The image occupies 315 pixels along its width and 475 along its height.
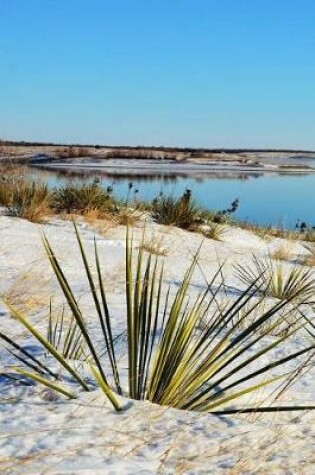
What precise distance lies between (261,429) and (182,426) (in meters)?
0.22

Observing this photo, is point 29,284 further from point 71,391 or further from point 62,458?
point 62,458

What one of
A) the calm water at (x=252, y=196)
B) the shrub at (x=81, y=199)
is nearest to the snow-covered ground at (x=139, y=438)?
the shrub at (x=81, y=199)

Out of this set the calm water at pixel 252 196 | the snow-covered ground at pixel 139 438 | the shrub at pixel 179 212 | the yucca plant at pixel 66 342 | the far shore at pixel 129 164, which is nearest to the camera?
the snow-covered ground at pixel 139 438

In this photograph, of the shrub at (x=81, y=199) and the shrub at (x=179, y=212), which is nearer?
the shrub at (x=81, y=199)

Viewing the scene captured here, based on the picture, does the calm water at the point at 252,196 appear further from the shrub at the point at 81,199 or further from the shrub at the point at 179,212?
the shrub at the point at 81,199

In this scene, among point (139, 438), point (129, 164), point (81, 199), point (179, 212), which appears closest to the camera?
point (139, 438)

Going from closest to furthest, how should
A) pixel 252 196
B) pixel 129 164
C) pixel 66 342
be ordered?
pixel 66 342 < pixel 252 196 < pixel 129 164

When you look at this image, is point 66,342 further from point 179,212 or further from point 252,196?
point 252,196

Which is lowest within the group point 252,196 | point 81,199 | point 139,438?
point 252,196

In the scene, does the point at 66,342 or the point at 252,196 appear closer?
the point at 66,342

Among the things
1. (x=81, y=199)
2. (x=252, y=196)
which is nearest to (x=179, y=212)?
(x=81, y=199)

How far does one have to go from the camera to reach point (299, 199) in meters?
18.7

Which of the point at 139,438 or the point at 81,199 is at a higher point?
the point at 81,199

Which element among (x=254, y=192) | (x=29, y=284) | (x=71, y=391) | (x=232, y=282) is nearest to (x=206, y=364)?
(x=71, y=391)
